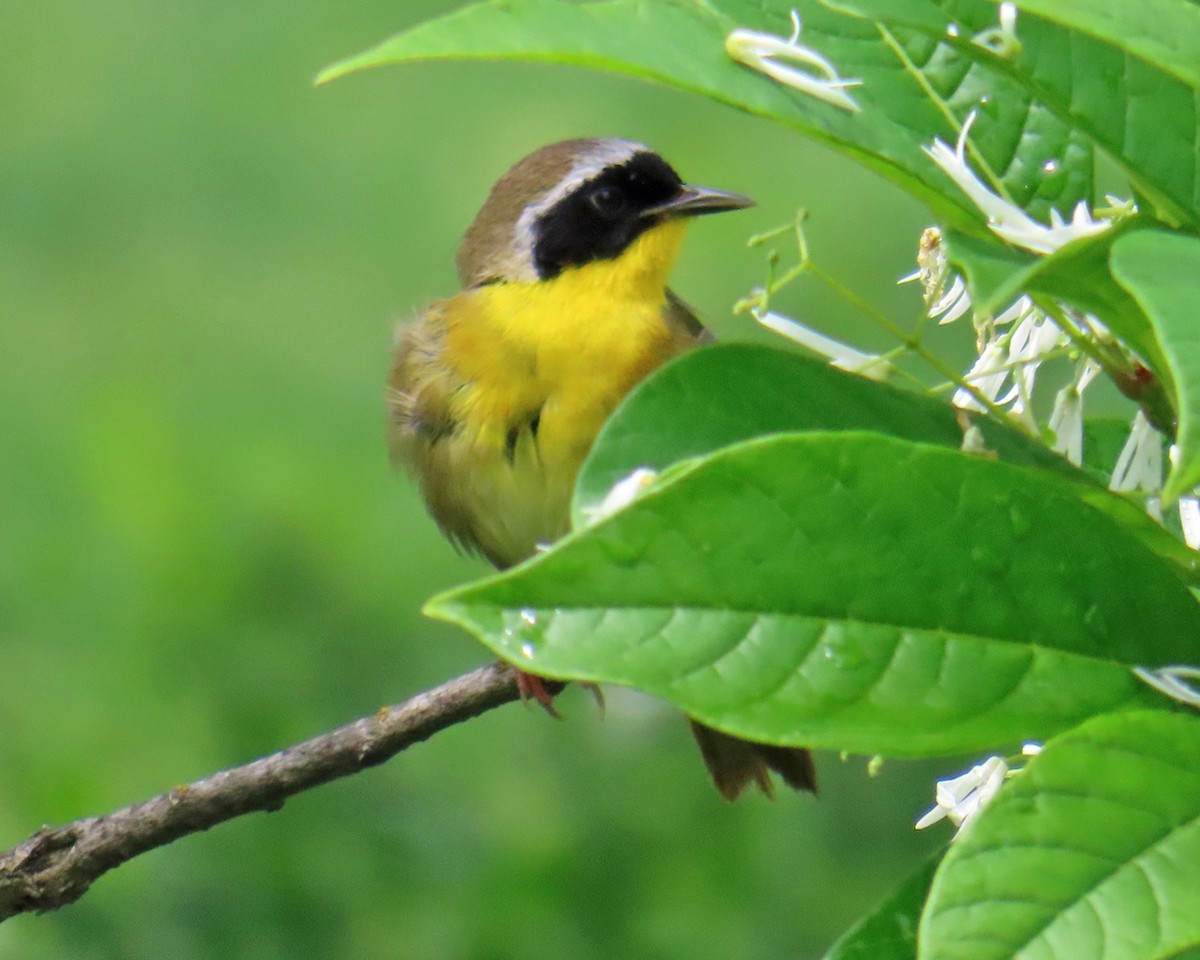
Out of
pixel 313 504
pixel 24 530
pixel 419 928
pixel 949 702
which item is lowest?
pixel 24 530

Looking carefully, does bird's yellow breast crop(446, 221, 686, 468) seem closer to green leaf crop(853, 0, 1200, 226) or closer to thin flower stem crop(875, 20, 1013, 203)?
thin flower stem crop(875, 20, 1013, 203)

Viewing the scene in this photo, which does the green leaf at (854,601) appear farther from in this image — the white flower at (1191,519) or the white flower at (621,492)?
the white flower at (1191,519)

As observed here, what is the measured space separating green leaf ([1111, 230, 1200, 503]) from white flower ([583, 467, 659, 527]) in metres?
0.31

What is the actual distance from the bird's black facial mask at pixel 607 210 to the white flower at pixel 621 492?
2.28 metres

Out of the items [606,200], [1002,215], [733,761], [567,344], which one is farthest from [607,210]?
[1002,215]

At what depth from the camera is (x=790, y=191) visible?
738cm

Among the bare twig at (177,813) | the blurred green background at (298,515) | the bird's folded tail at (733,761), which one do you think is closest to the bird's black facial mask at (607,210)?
the blurred green background at (298,515)

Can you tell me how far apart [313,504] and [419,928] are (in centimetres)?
217

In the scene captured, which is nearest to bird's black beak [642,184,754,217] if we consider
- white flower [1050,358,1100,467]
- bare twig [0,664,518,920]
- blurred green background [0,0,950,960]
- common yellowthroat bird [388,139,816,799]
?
common yellowthroat bird [388,139,816,799]

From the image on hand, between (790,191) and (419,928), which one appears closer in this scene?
(419,928)

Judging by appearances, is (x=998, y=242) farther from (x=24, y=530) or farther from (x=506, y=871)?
(x=24, y=530)

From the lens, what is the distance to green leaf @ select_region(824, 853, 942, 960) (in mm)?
1173

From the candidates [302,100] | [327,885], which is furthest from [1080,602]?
[302,100]

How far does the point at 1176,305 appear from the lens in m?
0.95
